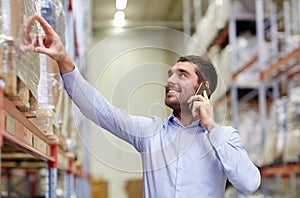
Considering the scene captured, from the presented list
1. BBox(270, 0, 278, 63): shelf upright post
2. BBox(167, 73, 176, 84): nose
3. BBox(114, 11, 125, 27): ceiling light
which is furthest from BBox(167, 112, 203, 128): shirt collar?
BBox(114, 11, 125, 27): ceiling light

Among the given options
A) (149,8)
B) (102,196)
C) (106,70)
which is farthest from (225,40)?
(106,70)

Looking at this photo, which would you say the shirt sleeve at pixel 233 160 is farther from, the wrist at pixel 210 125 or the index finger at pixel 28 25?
the index finger at pixel 28 25

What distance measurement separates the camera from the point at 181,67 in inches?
109

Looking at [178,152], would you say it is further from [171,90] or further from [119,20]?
[119,20]

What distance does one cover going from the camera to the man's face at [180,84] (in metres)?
2.70

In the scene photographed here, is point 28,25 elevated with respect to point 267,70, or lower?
lower

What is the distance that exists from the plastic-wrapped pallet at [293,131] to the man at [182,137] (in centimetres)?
382

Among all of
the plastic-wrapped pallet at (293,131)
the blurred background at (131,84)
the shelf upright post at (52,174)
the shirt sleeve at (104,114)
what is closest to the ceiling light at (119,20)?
the blurred background at (131,84)

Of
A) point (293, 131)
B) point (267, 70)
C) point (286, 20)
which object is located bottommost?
point (293, 131)

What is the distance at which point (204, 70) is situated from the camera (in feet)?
9.30

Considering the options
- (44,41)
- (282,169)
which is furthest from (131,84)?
(282,169)

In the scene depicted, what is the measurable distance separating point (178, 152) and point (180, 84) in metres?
0.29

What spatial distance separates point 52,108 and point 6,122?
1.21 m

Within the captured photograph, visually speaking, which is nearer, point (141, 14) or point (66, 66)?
point (66, 66)
